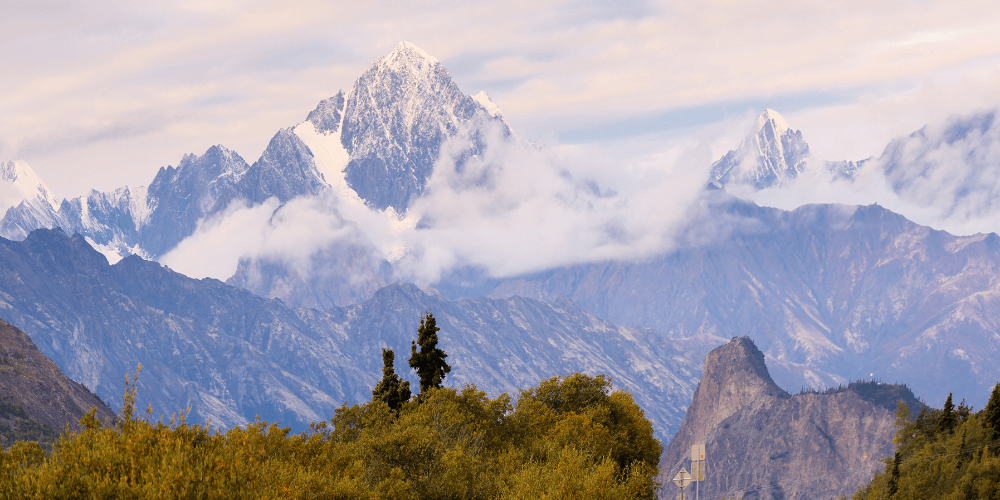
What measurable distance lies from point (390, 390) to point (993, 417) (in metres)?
75.5

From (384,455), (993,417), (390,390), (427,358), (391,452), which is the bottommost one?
(384,455)

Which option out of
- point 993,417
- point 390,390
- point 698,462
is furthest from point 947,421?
point 390,390

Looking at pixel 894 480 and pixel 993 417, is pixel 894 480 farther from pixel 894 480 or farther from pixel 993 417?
pixel 993 417

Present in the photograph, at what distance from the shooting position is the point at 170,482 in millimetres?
36844

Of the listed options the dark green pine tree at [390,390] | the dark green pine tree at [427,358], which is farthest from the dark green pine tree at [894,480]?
the dark green pine tree at [390,390]

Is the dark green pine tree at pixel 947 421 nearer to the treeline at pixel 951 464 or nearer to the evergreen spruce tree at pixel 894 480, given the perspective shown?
the treeline at pixel 951 464

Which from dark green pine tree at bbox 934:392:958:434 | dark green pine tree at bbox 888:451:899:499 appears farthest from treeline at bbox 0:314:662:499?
dark green pine tree at bbox 934:392:958:434

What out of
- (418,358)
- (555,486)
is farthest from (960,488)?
(555,486)

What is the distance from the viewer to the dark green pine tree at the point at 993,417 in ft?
374

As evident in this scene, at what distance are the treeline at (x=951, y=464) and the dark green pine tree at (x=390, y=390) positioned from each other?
202 feet

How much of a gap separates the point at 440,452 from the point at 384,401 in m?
26.7

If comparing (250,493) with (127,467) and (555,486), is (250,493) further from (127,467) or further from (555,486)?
(555,486)

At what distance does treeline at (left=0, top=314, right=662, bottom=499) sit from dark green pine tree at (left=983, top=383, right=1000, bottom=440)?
40.0m

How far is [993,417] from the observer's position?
117188 mm
